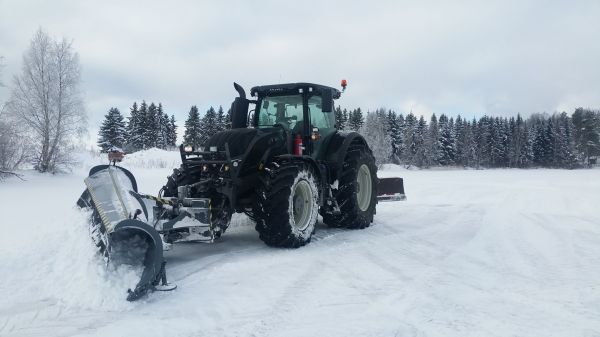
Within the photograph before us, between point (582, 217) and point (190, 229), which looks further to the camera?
point (582, 217)

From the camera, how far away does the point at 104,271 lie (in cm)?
398

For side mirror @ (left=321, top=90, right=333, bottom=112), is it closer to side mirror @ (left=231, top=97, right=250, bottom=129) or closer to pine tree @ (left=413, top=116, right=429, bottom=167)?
side mirror @ (left=231, top=97, right=250, bottom=129)

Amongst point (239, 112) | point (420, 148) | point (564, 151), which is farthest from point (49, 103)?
point (564, 151)

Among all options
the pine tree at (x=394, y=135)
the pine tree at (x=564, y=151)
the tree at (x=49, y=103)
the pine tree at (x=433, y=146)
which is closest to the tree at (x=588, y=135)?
the pine tree at (x=564, y=151)

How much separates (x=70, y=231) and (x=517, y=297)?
163 inches

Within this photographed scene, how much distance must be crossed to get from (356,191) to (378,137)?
58779mm

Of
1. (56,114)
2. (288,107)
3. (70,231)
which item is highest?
(56,114)

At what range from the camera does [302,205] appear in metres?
6.54

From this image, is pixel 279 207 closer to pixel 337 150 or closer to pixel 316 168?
pixel 316 168

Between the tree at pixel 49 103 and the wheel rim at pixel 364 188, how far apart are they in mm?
19135

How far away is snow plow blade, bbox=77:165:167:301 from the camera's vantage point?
13.2 ft

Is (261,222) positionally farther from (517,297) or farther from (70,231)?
(517,297)

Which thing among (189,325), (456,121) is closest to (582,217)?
(189,325)

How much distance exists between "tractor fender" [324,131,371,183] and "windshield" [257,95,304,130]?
81 centimetres
